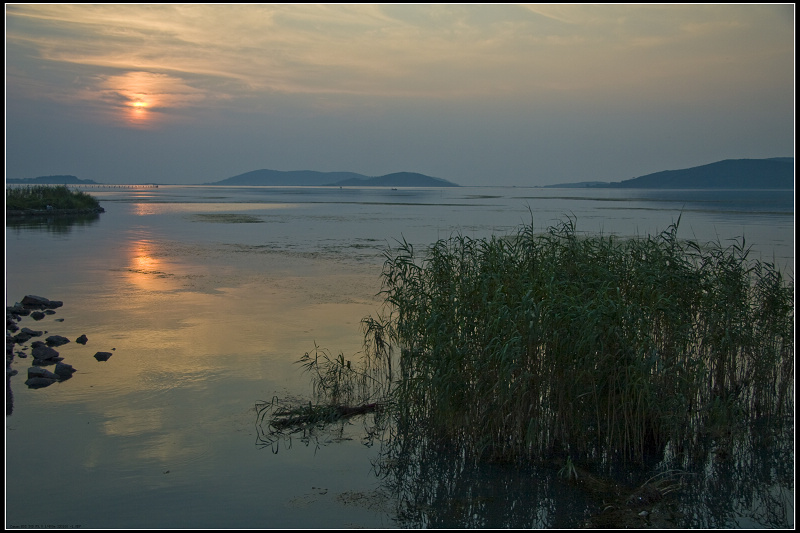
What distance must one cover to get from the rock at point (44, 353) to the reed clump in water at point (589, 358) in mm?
5232

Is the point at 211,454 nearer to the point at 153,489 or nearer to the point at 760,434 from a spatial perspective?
the point at 153,489

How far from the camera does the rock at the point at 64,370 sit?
8.69m

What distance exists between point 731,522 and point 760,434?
199 cm

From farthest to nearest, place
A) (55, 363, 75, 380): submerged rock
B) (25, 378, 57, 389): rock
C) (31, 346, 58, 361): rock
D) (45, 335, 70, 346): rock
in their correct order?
(45, 335, 70, 346): rock, (31, 346, 58, 361): rock, (55, 363, 75, 380): submerged rock, (25, 378, 57, 389): rock

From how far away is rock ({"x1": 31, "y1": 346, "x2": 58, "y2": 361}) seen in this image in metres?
9.38

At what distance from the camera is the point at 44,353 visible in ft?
31.0

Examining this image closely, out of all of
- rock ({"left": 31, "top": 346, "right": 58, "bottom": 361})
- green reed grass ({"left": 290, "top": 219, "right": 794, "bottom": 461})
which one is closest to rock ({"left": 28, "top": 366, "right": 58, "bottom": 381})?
rock ({"left": 31, "top": 346, "right": 58, "bottom": 361})

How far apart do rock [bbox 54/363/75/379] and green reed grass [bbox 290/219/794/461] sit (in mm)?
3444

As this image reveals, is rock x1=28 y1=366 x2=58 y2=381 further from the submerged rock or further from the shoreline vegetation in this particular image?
the shoreline vegetation

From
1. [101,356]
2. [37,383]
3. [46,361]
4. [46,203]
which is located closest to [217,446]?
[37,383]

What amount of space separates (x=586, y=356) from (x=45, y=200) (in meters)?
43.5

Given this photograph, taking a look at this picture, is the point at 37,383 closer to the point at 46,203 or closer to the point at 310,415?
the point at 310,415

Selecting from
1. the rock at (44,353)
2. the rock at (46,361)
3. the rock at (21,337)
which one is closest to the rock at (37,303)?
the rock at (21,337)

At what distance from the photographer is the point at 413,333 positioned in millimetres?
7395
